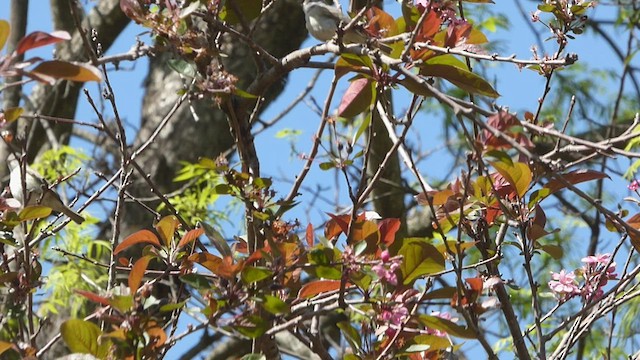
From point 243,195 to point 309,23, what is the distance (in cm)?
113

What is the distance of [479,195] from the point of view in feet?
6.00

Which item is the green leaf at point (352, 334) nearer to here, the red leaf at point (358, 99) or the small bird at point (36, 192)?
the red leaf at point (358, 99)

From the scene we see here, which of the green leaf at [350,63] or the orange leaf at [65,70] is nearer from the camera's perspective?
the orange leaf at [65,70]

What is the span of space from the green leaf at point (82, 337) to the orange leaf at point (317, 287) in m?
0.40

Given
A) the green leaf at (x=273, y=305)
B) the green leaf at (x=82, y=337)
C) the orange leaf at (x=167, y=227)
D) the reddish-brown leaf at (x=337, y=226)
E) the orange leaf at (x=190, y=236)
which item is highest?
the reddish-brown leaf at (x=337, y=226)

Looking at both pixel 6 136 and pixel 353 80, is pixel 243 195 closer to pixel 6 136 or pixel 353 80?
pixel 353 80

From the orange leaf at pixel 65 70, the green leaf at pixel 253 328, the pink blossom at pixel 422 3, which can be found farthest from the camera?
the pink blossom at pixel 422 3

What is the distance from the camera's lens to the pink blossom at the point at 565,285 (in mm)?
1968

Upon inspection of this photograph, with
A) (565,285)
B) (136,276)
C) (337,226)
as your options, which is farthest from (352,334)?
(565,285)

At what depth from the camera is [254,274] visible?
4.76 ft

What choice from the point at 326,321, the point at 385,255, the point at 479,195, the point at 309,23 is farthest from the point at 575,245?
the point at 385,255

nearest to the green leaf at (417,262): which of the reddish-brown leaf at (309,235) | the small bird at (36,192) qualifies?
the reddish-brown leaf at (309,235)

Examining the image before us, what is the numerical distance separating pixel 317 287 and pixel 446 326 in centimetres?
26

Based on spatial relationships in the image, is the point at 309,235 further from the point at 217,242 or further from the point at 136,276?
the point at 136,276
